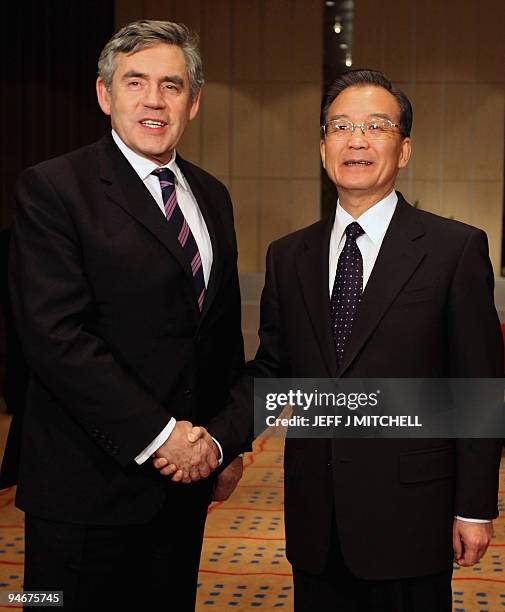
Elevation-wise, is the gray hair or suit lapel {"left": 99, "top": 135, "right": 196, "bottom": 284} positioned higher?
the gray hair

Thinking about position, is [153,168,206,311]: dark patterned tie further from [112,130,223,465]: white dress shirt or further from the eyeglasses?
the eyeglasses

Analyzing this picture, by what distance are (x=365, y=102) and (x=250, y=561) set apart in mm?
2458

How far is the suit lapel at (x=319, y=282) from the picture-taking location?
228 centimetres

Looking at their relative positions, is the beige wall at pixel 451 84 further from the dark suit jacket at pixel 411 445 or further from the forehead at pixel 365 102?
the dark suit jacket at pixel 411 445

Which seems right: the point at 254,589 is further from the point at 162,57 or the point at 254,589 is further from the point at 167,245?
the point at 162,57

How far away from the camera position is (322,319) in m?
2.30

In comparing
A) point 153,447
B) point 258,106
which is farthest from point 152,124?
point 258,106

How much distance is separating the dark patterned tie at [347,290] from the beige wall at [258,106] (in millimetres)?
9895

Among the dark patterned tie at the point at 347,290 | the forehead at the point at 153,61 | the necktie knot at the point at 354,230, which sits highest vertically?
the forehead at the point at 153,61

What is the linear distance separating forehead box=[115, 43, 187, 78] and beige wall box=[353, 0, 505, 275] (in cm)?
994

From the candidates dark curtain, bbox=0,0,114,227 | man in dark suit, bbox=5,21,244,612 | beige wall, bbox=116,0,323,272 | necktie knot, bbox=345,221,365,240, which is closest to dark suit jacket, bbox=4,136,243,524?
man in dark suit, bbox=5,21,244,612

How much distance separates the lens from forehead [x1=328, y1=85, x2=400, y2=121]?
232 cm

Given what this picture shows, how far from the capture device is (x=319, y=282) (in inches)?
92.7

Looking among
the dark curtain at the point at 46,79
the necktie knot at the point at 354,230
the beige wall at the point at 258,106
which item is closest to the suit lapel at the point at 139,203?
the necktie knot at the point at 354,230
